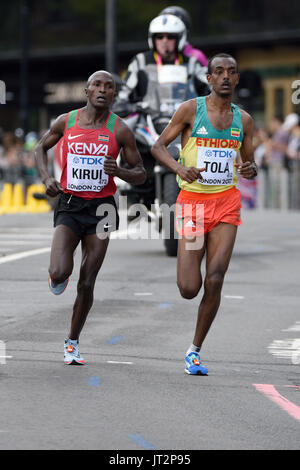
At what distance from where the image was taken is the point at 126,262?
574 inches

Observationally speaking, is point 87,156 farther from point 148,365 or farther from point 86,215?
point 148,365

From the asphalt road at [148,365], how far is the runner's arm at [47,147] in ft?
3.75

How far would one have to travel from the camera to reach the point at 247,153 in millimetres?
8422

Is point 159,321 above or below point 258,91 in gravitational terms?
below

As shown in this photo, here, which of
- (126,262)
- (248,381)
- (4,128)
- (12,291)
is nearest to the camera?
(248,381)

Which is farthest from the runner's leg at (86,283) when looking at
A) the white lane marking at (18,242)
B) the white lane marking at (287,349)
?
the white lane marking at (18,242)

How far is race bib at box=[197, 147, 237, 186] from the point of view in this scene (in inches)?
323

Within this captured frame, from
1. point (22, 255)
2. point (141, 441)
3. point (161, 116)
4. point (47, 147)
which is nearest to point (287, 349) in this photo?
point (47, 147)

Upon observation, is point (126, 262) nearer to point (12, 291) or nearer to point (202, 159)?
point (12, 291)

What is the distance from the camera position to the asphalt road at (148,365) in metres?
6.26

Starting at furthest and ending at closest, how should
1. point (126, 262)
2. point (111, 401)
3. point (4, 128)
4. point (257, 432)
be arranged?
1. point (4, 128)
2. point (126, 262)
3. point (111, 401)
4. point (257, 432)

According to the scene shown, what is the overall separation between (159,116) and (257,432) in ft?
28.4

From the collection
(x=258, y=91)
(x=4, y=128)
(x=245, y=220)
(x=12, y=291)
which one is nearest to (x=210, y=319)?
(x=12, y=291)

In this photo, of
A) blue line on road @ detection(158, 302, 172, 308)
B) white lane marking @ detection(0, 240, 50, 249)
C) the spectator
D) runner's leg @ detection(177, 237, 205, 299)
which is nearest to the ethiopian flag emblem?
runner's leg @ detection(177, 237, 205, 299)
